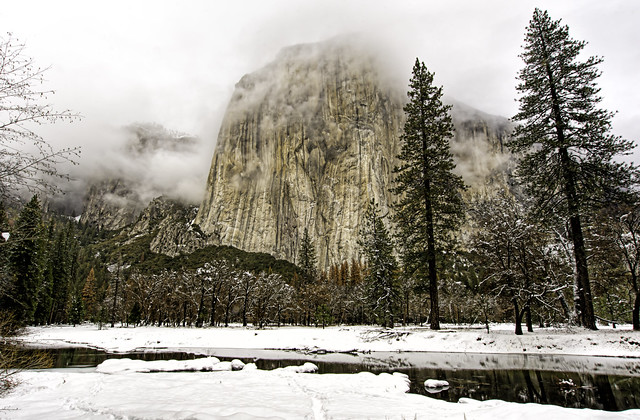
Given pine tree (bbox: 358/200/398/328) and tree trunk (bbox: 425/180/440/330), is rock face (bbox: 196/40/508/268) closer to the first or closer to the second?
pine tree (bbox: 358/200/398/328)

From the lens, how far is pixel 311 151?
159250mm

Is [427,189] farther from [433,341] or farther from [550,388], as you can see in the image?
[550,388]

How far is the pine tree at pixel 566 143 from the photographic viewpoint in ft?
56.9

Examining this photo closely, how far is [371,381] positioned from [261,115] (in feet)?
580

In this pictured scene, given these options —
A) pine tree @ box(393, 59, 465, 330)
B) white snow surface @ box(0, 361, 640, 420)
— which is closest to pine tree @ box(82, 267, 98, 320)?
white snow surface @ box(0, 361, 640, 420)

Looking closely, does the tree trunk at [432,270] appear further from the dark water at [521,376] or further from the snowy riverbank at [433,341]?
the dark water at [521,376]

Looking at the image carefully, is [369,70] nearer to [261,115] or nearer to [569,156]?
[261,115]

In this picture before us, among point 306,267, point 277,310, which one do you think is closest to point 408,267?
point 277,310

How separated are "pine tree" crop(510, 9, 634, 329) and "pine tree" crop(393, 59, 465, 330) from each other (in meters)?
4.92

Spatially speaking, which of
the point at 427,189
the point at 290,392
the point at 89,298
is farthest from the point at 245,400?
the point at 89,298

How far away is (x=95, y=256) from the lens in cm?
18162

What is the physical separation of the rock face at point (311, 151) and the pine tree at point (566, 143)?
369 feet

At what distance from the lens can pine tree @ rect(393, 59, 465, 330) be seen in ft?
76.9

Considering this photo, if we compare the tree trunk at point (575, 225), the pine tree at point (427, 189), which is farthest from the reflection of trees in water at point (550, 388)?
the pine tree at point (427, 189)
